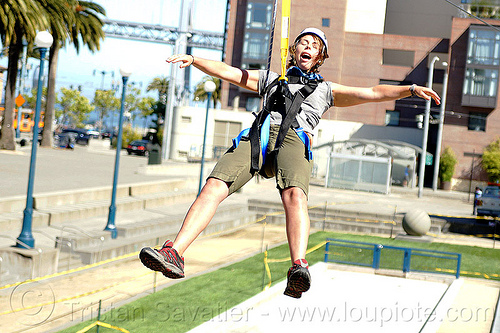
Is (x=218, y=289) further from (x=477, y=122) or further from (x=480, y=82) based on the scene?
(x=477, y=122)

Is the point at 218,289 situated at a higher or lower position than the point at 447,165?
lower

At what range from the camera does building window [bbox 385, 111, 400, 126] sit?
211 feet

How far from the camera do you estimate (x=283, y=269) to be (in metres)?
22.2

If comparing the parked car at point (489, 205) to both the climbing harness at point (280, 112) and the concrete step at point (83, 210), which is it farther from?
the climbing harness at point (280, 112)

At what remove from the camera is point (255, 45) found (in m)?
66.5

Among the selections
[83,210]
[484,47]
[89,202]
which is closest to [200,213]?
[83,210]

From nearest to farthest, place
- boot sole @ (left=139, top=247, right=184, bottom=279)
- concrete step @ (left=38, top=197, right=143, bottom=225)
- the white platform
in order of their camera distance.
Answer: boot sole @ (left=139, top=247, right=184, bottom=279) < the white platform < concrete step @ (left=38, top=197, right=143, bottom=225)

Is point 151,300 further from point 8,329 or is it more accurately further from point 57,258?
point 8,329

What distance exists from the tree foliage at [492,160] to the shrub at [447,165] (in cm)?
278

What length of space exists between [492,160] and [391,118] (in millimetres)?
11695

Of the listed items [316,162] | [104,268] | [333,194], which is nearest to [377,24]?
[104,268]

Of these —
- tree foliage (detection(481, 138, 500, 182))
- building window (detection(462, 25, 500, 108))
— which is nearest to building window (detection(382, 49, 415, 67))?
building window (detection(462, 25, 500, 108))

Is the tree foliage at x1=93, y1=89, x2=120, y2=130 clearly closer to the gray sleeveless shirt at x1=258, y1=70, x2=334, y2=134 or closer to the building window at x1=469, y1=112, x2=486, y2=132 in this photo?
the building window at x1=469, y1=112, x2=486, y2=132

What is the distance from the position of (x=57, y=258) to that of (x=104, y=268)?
2083mm
